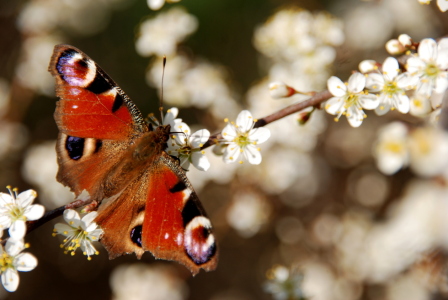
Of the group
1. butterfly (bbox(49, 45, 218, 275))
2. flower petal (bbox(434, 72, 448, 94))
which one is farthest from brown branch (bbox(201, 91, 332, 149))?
flower petal (bbox(434, 72, 448, 94))

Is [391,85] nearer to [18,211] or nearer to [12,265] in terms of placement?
[18,211]

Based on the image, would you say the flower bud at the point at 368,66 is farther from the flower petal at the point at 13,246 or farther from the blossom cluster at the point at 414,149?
the flower petal at the point at 13,246

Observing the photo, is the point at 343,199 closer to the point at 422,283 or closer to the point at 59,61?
the point at 422,283

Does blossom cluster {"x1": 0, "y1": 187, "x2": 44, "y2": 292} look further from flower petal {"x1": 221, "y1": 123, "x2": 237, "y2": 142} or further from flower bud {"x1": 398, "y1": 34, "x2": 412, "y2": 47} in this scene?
flower bud {"x1": 398, "y1": 34, "x2": 412, "y2": 47}

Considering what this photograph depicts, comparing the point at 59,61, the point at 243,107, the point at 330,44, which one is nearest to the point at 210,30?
the point at 243,107

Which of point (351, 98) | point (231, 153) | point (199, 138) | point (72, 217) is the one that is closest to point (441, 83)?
point (351, 98)

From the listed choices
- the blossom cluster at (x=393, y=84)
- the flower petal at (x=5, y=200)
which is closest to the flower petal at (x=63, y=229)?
the flower petal at (x=5, y=200)
